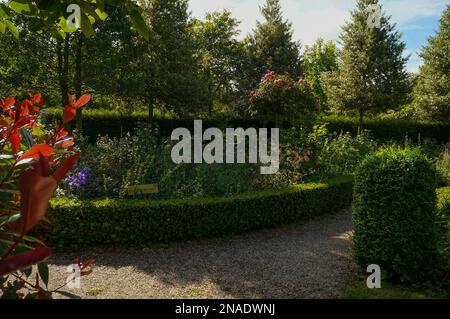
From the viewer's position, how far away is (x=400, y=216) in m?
4.14

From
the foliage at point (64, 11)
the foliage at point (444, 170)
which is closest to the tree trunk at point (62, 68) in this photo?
the foliage at point (444, 170)

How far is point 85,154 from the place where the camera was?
6957 millimetres

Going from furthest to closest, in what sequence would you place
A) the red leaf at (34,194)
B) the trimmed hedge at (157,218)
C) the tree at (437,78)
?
1. the tree at (437,78)
2. the trimmed hedge at (157,218)
3. the red leaf at (34,194)

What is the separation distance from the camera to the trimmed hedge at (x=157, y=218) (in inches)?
216

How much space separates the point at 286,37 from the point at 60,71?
14239mm

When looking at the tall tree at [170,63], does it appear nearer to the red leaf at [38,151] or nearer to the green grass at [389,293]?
the green grass at [389,293]

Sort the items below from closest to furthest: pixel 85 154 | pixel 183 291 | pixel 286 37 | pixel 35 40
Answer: pixel 183 291, pixel 85 154, pixel 35 40, pixel 286 37

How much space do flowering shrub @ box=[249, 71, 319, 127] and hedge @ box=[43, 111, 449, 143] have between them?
5.70 meters

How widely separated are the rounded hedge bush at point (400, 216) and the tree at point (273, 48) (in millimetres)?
19703

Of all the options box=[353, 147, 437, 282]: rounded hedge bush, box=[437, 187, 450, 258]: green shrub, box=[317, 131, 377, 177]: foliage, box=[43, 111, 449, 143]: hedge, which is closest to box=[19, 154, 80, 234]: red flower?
box=[353, 147, 437, 282]: rounded hedge bush

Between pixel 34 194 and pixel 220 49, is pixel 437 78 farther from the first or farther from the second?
pixel 34 194

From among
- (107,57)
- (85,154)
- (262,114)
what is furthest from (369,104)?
(85,154)

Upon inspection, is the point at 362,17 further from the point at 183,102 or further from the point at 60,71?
the point at 60,71

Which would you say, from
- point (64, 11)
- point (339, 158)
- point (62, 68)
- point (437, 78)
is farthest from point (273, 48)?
point (64, 11)
